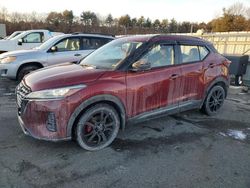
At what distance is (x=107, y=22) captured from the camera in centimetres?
6344

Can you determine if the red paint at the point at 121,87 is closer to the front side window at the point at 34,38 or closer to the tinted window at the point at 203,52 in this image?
the tinted window at the point at 203,52

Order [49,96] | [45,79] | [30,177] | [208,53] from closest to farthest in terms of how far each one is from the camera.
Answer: [30,177] → [49,96] → [45,79] → [208,53]

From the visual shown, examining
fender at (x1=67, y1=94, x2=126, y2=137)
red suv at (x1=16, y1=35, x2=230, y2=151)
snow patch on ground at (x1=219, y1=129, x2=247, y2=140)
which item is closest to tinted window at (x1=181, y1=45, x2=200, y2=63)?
red suv at (x1=16, y1=35, x2=230, y2=151)

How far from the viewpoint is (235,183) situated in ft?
9.68

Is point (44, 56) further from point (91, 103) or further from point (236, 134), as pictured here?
point (236, 134)

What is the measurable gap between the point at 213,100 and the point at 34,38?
11216mm

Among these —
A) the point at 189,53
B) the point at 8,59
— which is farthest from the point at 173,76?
the point at 8,59

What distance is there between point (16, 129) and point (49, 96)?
5.04ft

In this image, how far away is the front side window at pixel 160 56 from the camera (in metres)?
4.05

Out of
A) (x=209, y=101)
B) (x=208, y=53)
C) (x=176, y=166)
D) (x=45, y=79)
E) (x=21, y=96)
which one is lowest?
(x=176, y=166)

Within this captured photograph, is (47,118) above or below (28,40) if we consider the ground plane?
below

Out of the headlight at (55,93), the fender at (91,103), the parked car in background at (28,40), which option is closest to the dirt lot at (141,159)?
the fender at (91,103)

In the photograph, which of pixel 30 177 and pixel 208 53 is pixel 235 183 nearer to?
pixel 30 177

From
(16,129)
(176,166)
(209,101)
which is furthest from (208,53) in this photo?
(16,129)
